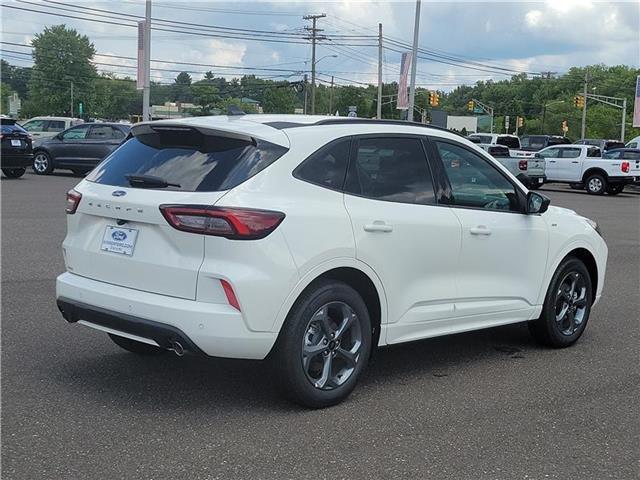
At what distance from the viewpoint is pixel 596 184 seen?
2881 cm

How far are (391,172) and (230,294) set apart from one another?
1553 mm

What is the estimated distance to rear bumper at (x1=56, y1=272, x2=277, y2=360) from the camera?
4129mm

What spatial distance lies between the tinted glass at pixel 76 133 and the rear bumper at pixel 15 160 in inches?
110

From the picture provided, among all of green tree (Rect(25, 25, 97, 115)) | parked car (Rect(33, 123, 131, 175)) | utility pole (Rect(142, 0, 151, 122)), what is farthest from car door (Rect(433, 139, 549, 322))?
green tree (Rect(25, 25, 97, 115))

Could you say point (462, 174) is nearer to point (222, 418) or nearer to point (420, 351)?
point (420, 351)

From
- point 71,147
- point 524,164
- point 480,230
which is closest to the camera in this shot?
point 480,230

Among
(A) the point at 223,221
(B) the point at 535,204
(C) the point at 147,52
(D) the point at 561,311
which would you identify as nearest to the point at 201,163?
(A) the point at 223,221

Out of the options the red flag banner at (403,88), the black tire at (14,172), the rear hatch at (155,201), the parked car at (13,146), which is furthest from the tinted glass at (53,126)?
the rear hatch at (155,201)

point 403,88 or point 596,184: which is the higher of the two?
point 403,88

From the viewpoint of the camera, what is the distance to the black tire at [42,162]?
24281 mm

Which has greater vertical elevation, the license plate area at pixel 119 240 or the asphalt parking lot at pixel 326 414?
the license plate area at pixel 119 240

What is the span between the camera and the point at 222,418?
4.41 m

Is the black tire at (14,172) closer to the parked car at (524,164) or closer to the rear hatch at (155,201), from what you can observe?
the parked car at (524,164)

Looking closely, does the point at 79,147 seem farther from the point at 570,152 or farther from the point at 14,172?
the point at 570,152
